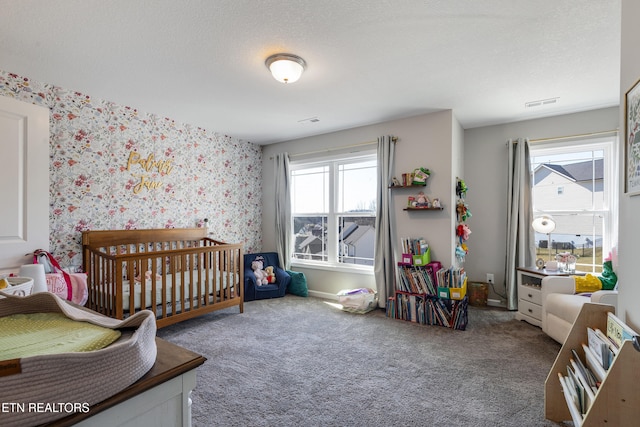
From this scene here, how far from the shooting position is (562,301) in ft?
8.37

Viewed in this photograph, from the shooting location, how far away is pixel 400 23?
6.05ft

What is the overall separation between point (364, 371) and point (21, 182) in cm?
268

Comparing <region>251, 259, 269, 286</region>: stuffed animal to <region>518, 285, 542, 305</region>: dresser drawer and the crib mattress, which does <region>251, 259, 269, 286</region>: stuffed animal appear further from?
the crib mattress

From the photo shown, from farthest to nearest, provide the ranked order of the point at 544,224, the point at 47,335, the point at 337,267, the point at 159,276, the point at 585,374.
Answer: the point at 337,267 → the point at 544,224 → the point at 159,276 → the point at 585,374 → the point at 47,335

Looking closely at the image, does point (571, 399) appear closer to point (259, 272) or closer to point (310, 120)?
point (310, 120)

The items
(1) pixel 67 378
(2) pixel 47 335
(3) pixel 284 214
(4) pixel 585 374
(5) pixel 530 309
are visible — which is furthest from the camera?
(3) pixel 284 214

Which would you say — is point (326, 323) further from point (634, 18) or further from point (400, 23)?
point (634, 18)

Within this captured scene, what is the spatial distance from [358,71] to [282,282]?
9.24 feet

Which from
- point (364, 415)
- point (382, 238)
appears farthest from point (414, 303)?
point (364, 415)

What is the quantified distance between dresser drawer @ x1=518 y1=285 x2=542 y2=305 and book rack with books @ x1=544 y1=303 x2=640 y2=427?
5.10 ft

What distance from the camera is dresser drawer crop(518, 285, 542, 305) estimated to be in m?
3.01

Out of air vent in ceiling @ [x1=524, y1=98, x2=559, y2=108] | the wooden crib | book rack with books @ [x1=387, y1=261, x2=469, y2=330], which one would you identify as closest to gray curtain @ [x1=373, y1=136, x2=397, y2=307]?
book rack with books @ [x1=387, y1=261, x2=469, y2=330]

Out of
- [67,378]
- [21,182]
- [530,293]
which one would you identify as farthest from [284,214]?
[67,378]

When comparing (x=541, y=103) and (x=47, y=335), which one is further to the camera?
(x=541, y=103)
